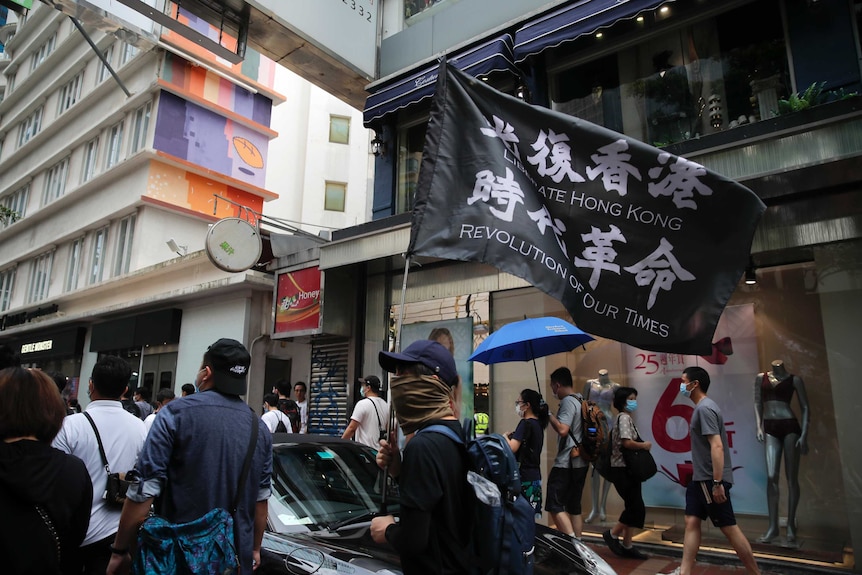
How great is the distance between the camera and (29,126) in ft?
92.9

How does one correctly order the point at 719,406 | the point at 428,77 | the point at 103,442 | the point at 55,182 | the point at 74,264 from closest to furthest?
the point at 103,442 < the point at 719,406 < the point at 428,77 < the point at 74,264 < the point at 55,182

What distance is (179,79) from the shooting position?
20.0 metres

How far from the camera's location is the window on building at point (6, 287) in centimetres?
2619

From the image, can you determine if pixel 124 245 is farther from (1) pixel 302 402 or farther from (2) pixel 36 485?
(2) pixel 36 485

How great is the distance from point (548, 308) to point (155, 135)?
15.8m

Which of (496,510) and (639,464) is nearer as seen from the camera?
(496,510)

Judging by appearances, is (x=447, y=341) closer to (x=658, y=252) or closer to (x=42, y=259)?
(x=658, y=252)

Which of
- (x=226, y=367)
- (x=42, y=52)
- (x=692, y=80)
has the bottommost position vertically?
(x=226, y=367)

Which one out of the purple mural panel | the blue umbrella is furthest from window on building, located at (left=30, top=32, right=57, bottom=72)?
the blue umbrella

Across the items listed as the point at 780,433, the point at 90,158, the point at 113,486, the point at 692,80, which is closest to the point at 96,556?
the point at 113,486

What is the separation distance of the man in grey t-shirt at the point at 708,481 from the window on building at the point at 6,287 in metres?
29.3

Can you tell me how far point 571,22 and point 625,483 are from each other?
20.0 feet

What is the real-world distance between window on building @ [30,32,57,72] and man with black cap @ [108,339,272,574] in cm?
3244

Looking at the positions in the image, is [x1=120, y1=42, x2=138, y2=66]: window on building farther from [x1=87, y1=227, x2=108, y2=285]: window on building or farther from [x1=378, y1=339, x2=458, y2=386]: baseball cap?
[x1=378, y1=339, x2=458, y2=386]: baseball cap
